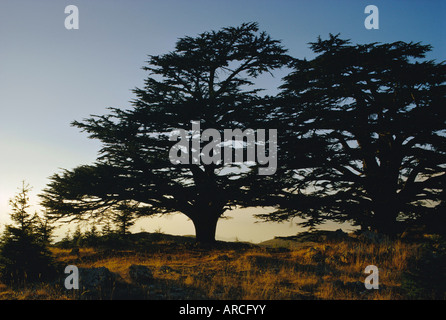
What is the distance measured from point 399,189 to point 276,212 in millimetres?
6998

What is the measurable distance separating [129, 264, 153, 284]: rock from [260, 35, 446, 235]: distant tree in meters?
8.70

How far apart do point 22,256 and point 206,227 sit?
9.79m

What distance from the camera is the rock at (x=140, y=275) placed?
8.33 meters

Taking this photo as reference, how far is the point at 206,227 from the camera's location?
691 inches

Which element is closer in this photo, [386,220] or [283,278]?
[283,278]

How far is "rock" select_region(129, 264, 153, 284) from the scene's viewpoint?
27.3 ft

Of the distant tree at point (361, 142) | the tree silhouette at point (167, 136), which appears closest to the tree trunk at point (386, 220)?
the distant tree at point (361, 142)

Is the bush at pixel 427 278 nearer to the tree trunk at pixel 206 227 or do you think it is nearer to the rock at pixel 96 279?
the rock at pixel 96 279

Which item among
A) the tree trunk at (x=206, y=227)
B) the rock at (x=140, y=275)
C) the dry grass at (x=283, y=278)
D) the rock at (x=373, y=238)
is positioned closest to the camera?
the dry grass at (x=283, y=278)

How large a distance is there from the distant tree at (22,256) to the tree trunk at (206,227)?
8.86 m

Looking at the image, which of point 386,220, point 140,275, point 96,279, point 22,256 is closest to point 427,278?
point 140,275

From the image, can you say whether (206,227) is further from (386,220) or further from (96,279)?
(96,279)

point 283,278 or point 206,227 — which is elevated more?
point 206,227

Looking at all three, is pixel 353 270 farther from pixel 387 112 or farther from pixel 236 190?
pixel 387 112
